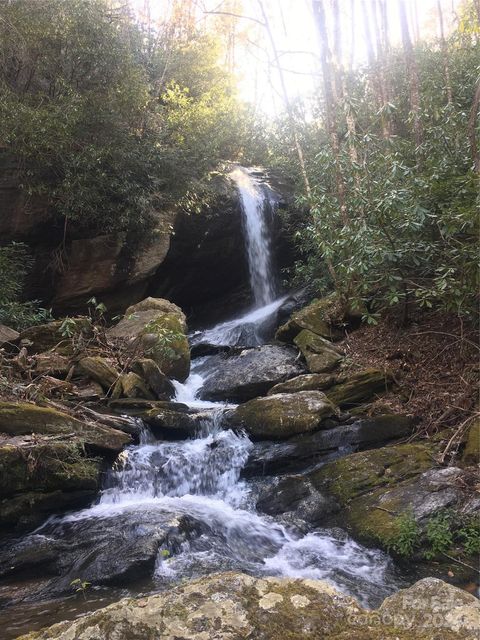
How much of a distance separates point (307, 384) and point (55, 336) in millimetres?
5151

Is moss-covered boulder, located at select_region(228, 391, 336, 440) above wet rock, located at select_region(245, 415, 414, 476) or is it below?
above

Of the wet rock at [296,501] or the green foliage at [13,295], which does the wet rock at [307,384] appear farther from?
the green foliage at [13,295]

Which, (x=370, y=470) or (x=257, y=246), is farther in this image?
(x=257, y=246)

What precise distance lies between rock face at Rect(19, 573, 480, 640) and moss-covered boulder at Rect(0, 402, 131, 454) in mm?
4738

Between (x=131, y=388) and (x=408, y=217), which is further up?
(x=408, y=217)

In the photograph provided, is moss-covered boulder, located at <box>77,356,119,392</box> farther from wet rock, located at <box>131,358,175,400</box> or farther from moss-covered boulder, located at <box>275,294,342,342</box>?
moss-covered boulder, located at <box>275,294,342,342</box>

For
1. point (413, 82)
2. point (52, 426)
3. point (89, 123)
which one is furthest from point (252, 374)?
point (89, 123)

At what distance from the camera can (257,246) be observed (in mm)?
16047

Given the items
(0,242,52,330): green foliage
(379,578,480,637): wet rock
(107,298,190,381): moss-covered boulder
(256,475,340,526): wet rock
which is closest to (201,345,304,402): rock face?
(107,298,190,381): moss-covered boulder

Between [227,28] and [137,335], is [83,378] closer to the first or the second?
[137,335]

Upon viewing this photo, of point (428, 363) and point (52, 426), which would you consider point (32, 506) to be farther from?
point (428, 363)

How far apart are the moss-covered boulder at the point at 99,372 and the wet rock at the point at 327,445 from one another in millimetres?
3024

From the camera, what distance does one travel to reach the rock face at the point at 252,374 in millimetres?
9148

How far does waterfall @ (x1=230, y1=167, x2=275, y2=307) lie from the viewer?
15859mm
